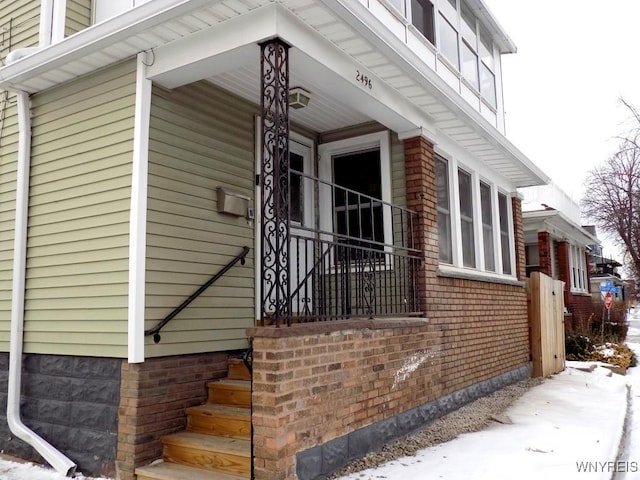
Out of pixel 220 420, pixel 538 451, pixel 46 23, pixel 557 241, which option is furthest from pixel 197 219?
pixel 557 241

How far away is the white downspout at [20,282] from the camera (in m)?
5.10

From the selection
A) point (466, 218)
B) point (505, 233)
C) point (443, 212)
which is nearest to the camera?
point (443, 212)

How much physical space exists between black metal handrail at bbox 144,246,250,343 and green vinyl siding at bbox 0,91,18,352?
214 centimetres

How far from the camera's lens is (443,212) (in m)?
7.20

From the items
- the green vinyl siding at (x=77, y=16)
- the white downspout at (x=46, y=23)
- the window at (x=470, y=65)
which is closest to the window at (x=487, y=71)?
the window at (x=470, y=65)

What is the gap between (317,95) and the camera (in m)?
5.86

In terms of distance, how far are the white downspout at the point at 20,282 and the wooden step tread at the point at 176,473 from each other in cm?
121

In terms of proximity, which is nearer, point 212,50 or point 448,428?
point 212,50

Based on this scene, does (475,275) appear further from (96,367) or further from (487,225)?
(96,367)

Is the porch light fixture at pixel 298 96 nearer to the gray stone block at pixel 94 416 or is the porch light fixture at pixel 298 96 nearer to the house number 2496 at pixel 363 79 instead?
the house number 2496 at pixel 363 79

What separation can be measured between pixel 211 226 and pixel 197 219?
0.18 meters

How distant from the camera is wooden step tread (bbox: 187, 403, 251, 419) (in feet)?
14.9

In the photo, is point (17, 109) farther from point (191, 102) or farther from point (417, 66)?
point (417, 66)

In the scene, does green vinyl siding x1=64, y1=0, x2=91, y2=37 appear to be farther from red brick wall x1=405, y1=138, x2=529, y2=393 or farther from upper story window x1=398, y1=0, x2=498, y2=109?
red brick wall x1=405, y1=138, x2=529, y2=393
